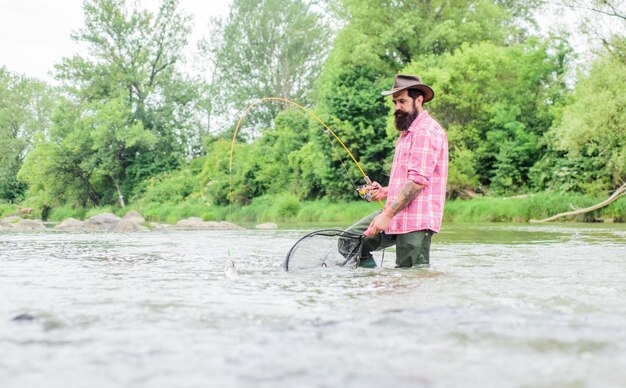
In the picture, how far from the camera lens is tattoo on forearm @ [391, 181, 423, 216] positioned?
232 inches

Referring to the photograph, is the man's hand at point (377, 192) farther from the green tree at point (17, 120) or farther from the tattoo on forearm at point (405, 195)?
the green tree at point (17, 120)

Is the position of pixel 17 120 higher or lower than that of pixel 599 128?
higher

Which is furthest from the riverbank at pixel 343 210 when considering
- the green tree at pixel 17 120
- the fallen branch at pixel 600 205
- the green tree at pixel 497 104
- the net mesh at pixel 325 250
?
the net mesh at pixel 325 250

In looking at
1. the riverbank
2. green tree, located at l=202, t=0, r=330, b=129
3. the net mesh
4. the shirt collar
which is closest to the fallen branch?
the riverbank

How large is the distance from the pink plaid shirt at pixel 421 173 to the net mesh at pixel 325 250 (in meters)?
0.49

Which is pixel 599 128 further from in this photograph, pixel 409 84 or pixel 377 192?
pixel 409 84

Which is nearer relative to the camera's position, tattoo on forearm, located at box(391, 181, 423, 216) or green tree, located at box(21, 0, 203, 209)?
tattoo on forearm, located at box(391, 181, 423, 216)

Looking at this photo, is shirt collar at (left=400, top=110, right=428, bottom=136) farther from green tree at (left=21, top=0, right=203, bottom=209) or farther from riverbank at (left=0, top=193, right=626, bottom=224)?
green tree at (left=21, top=0, right=203, bottom=209)

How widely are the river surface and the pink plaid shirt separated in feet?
1.45

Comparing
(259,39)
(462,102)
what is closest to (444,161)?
(462,102)

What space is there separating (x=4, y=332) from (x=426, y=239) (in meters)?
3.80

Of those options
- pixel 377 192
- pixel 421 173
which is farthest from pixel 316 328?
A: pixel 377 192

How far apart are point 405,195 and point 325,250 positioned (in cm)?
107

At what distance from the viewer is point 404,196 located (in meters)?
5.90
